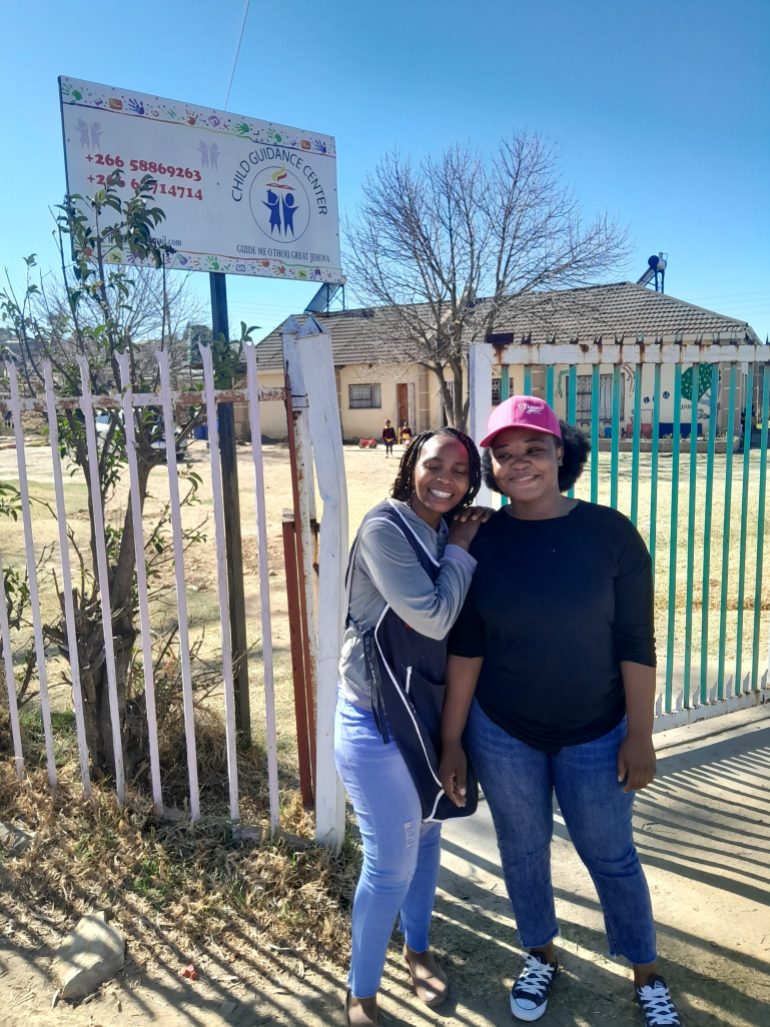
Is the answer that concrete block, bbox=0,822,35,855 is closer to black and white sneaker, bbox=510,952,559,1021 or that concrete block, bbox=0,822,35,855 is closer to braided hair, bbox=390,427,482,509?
black and white sneaker, bbox=510,952,559,1021

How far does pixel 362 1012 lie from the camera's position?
2.12m

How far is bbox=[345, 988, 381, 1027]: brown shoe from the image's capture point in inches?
83.4

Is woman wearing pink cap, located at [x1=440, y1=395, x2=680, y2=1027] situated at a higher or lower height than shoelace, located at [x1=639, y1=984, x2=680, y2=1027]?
higher

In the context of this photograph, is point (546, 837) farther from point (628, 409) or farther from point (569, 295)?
point (569, 295)

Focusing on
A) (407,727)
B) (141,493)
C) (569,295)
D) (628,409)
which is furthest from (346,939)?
(569,295)

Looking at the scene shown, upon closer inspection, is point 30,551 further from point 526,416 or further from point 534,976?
point 534,976

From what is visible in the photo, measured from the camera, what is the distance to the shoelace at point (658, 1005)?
211 cm

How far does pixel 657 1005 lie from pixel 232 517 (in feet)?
8.07

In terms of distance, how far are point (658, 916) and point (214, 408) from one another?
237 cm

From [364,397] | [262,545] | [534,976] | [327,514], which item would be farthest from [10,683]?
[364,397]

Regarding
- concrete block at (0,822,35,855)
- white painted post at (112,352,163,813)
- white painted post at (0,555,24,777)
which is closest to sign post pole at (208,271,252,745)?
white painted post at (112,352,163,813)

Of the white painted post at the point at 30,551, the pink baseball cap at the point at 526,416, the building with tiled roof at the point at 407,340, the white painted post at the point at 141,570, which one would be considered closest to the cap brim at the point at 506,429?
the pink baseball cap at the point at 526,416

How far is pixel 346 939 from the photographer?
250 cm

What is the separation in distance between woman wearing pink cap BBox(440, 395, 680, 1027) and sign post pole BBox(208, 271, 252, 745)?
1.53m
